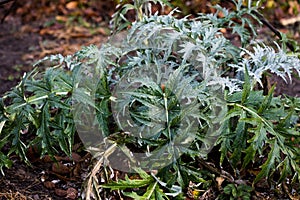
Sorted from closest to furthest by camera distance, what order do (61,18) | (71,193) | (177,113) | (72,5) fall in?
(177,113), (71,193), (61,18), (72,5)

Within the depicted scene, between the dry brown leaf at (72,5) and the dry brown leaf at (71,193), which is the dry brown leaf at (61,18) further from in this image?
the dry brown leaf at (71,193)

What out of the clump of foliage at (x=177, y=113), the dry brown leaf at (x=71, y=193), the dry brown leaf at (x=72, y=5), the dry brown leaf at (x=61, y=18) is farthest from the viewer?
the dry brown leaf at (x=72, y=5)

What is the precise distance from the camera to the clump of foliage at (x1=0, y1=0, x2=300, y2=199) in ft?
7.43

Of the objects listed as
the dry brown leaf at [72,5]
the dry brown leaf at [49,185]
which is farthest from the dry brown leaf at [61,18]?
the dry brown leaf at [49,185]

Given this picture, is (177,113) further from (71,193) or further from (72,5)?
(72,5)

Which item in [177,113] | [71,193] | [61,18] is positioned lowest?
[71,193]

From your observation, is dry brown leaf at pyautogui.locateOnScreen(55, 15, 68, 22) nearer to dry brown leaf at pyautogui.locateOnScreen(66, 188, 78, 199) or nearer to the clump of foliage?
the clump of foliage

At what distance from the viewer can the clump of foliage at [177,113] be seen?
226cm

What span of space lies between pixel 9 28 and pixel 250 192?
2990 millimetres

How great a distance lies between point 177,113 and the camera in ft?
7.43

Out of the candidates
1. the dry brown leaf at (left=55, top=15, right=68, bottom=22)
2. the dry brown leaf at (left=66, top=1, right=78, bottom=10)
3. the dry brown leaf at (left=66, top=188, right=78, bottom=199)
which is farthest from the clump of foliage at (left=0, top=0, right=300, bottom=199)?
the dry brown leaf at (left=66, top=1, right=78, bottom=10)

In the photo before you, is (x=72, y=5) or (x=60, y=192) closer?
(x=60, y=192)

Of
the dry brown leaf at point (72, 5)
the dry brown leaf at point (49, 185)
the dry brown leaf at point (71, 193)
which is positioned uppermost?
the dry brown leaf at point (72, 5)

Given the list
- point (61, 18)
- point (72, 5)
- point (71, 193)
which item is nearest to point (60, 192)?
point (71, 193)
